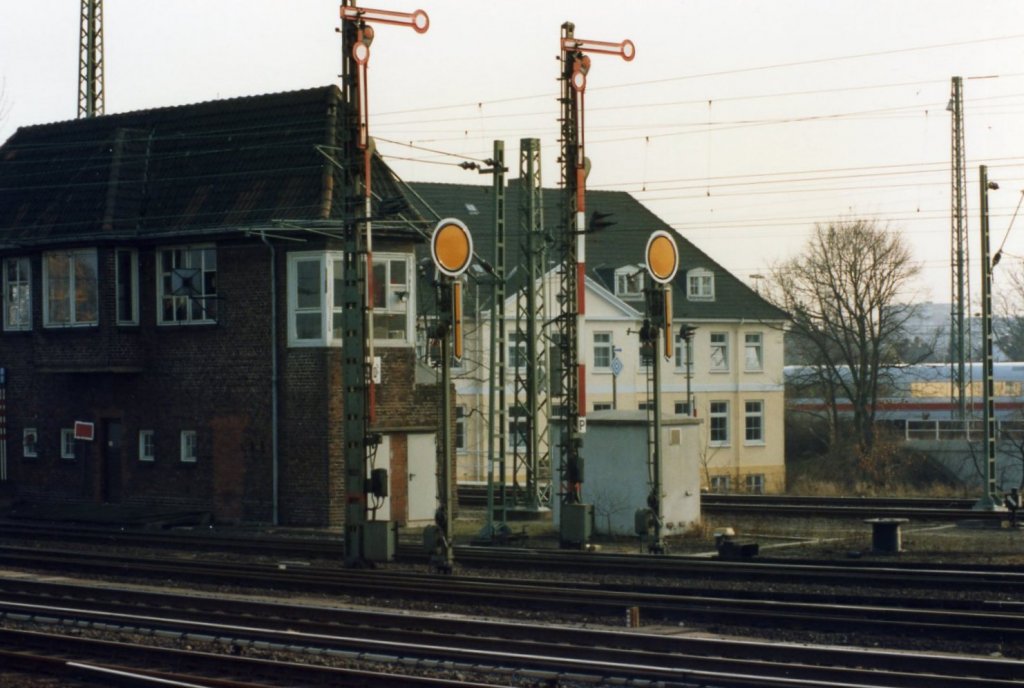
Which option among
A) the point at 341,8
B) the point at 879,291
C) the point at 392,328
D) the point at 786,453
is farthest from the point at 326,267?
the point at 786,453

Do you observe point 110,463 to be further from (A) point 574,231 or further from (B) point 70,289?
(A) point 574,231

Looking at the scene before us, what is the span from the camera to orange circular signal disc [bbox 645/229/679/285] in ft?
80.8

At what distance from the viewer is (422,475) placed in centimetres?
3312

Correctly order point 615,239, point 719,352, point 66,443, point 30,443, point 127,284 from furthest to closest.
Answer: point 615,239 < point 719,352 < point 30,443 < point 66,443 < point 127,284

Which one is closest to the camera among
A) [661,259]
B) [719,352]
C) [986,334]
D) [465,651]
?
[465,651]

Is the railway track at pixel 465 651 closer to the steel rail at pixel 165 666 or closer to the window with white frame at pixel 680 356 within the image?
the steel rail at pixel 165 666

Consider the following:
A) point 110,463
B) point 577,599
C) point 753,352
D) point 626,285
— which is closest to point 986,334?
point 577,599

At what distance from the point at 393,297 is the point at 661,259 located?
8.97m

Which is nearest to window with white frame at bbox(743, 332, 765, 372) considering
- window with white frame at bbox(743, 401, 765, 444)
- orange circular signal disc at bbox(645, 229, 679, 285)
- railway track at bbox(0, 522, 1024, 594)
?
window with white frame at bbox(743, 401, 765, 444)

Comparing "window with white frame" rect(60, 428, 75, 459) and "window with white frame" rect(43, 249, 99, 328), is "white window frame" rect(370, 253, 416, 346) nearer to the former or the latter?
"window with white frame" rect(43, 249, 99, 328)

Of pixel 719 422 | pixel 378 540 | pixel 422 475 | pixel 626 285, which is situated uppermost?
pixel 626 285

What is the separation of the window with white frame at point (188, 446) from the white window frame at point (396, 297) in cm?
519

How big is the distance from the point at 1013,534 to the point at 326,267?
14.3m

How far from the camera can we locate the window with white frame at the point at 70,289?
3531 cm
